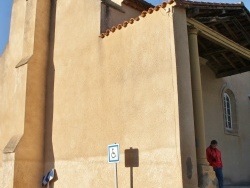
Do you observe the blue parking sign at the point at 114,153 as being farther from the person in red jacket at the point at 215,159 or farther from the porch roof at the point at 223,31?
the porch roof at the point at 223,31

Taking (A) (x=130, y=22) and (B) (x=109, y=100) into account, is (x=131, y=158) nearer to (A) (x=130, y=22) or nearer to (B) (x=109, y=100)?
(B) (x=109, y=100)

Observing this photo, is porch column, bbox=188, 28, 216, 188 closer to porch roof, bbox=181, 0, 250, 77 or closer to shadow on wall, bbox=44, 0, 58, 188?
porch roof, bbox=181, 0, 250, 77

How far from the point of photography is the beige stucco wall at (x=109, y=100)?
873 cm

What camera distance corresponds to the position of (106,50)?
10.8 meters

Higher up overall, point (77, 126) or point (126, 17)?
point (126, 17)

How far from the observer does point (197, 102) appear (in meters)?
9.38

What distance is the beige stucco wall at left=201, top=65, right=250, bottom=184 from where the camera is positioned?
13.9 meters

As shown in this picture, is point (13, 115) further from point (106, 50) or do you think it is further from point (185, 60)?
point (185, 60)

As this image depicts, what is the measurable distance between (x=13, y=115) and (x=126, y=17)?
5.39 metres

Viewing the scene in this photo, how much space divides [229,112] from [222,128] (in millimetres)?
1264

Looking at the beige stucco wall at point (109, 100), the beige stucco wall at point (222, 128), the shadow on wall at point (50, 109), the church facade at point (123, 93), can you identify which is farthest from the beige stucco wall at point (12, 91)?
the beige stucco wall at point (222, 128)

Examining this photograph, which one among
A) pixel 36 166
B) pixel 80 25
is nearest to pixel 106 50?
pixel 80 25

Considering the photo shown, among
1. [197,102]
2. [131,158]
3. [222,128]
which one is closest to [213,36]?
[197,102]

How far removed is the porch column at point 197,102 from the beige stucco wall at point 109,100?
0.95 meters
